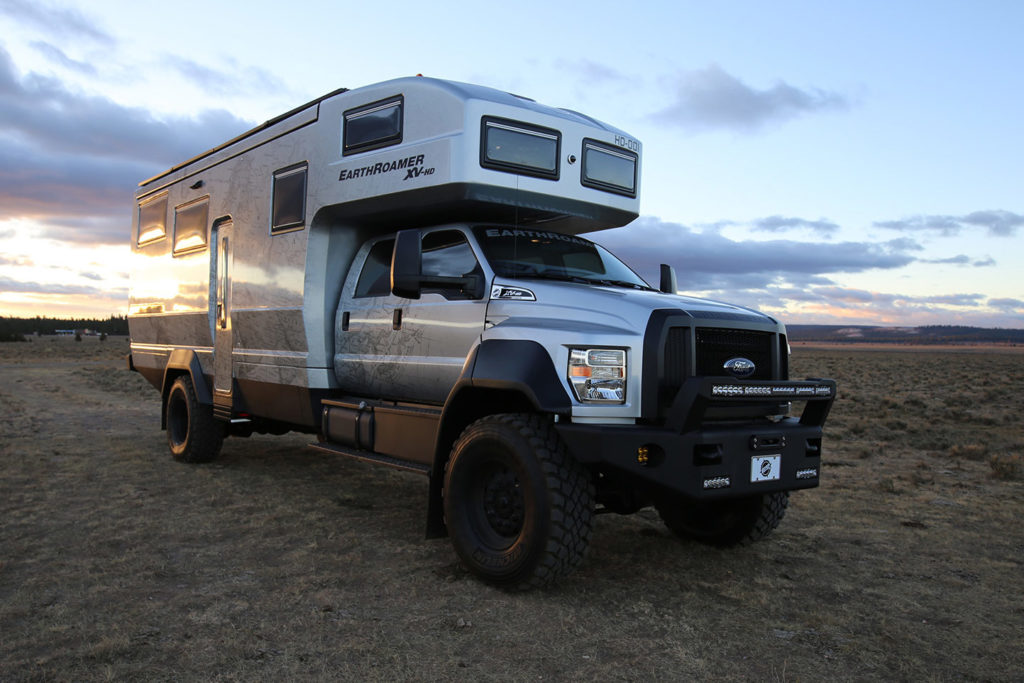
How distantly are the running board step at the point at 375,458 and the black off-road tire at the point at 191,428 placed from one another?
277cm

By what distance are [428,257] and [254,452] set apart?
5.28 m

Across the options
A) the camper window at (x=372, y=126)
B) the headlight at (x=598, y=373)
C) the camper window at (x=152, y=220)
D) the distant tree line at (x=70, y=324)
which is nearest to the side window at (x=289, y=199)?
the camper window at (x=372, y=126)

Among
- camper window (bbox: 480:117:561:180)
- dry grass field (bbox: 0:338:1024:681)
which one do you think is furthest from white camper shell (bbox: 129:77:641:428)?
dry grass field (bbox: 0:338:1024:681)

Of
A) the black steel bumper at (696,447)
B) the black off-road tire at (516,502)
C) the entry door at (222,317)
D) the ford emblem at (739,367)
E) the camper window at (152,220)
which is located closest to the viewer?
the black steel bumper at (696,447)

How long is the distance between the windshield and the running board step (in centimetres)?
151

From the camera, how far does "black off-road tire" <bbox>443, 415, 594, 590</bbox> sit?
4438 millimetres

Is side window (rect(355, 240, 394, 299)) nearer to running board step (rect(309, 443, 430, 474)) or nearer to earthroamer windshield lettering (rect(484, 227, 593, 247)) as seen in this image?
earthroamer windshield lettering (rect(484, 227, 593, 247))

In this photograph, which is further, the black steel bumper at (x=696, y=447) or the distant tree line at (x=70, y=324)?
the distant tree line at (x=70, y=324)

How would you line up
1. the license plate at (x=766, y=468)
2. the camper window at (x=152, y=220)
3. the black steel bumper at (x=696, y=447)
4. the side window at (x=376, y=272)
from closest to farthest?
the black steel bumper at (x=696, y=447)
the license plate at (x=766, y=468)
the side window at (x=376, y=272)
the camper window at (x=152, y=220)

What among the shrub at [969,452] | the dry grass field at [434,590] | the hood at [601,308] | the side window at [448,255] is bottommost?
the dry grass field at [434,590]

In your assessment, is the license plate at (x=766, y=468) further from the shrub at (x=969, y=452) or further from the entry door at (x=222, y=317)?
the shrub at (x=969, y=452)

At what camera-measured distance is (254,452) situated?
1005 cm

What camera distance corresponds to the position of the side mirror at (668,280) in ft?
22.0

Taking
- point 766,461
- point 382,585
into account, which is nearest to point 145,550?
point 382,585
